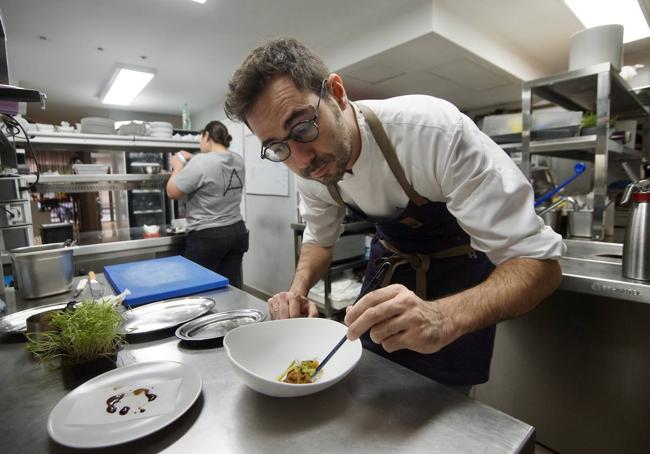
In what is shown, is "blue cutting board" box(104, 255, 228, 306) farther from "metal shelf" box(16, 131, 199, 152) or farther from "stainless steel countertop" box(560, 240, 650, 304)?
"metal shelf" box(16, 131, 199, 152)

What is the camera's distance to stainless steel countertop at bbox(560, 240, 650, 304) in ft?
3.74

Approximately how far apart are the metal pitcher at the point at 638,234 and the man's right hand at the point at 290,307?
43.5 inches

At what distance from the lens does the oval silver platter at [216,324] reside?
0.93 meters

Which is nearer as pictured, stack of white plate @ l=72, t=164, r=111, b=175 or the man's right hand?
the man's right hand

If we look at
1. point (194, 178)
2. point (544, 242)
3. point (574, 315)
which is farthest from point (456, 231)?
point (194, 178)

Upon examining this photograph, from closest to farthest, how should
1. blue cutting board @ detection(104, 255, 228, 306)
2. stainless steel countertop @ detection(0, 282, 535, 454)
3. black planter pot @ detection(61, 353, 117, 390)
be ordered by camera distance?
1. stainless steel countertop @ detection(0, 282, 535, 454)
2. black planter pot @ detection(61, 353, 117, 390)
3. blue cutting board @ detection(104, 255, 228, 306)

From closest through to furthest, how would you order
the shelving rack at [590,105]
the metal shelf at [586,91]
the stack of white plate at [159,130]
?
1. the shelving rack at [590,105]
2. the metal shelf at [586,91]
3. the stack of white plate at [159,130]

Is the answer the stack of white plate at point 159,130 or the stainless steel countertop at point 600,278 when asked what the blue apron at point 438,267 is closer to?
the stainless steel countertop at point 600,278

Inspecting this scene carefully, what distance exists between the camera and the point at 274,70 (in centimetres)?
89

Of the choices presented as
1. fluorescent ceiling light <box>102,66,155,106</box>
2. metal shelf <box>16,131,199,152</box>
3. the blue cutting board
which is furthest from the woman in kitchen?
fluorescent ceiling light <box>102,66,155,106</box>

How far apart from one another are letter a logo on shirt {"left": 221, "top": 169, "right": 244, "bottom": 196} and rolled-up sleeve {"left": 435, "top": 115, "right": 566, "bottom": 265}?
218 centimetres

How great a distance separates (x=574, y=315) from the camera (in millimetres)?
1538

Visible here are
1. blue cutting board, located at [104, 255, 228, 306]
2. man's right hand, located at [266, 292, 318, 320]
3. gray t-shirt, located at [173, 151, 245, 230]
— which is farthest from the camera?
gray t-shirt, located at [173, 151, 245, 230]

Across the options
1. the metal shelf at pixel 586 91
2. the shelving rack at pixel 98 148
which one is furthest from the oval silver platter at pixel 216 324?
the metal shelf at pixel 586 91
